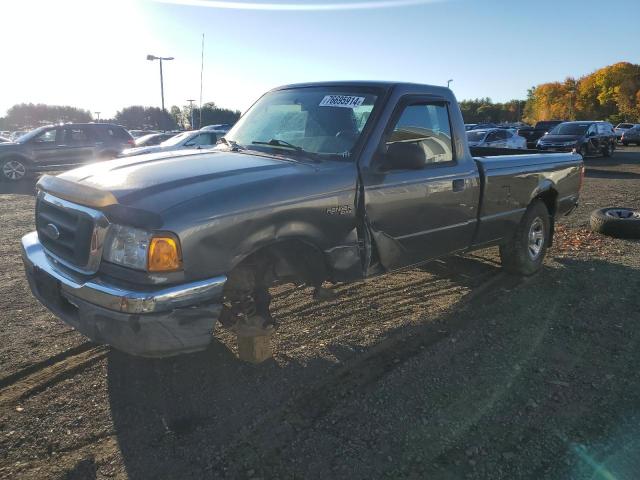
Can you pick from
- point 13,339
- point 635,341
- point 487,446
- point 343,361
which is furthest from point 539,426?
point 13,339

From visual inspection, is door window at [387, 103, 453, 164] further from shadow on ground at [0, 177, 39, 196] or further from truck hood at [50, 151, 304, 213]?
shadow on ground at [0, 177, 39, 196]

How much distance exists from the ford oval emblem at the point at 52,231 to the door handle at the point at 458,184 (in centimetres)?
302

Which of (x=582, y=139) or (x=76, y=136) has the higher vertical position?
(x=582, y=139)

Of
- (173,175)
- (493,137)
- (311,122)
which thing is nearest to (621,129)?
(493,137)

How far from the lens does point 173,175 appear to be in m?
3.04

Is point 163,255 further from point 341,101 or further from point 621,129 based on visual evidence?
point 621,129

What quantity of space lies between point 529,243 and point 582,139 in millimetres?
18529

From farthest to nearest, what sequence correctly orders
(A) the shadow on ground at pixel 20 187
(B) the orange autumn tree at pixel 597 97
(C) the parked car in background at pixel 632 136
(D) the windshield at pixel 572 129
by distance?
(B) the orange autumn tree at pixel 597 97, (C) the parked car in background at pixel 632 136, (D) the windshield at pixel 572 129, (A) the shadow on ground at pixel 20 187

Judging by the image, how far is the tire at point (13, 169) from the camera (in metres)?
15.3

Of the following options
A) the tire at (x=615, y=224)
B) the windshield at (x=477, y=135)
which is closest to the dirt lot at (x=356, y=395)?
the tire at (x=615, y=224)

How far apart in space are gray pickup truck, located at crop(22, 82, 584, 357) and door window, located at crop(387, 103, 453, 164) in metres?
0.01

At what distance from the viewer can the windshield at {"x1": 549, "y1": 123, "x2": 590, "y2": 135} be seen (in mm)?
21516

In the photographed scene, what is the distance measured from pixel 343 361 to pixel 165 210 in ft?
5.62

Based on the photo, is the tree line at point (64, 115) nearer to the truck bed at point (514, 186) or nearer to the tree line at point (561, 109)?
the tree line at point (561, 109)
